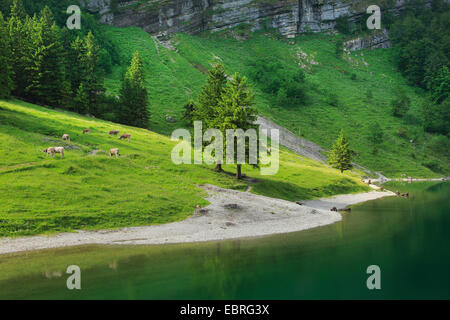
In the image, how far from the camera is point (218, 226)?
139 ft

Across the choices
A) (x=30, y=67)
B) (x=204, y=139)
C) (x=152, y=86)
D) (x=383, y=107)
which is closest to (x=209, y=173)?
(x=204, y=139)

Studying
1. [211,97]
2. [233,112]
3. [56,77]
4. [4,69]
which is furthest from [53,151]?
[56,77]

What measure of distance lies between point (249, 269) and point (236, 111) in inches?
1380

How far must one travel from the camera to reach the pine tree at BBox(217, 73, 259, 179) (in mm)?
59938

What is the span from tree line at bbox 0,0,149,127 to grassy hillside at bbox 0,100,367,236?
66.3 feet

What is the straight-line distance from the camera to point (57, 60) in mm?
92750

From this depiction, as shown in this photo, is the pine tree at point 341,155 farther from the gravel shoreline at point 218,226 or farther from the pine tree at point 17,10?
the pine tree at point 17,10

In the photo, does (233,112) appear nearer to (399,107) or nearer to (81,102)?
(81,102)

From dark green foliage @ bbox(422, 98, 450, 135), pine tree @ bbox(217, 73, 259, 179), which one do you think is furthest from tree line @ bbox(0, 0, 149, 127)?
dark green foliage @ bbox(422, 98, 450, 135)

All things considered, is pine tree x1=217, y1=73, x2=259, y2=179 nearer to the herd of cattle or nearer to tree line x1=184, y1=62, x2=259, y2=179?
tree line x1=184, y1=62, x2=259, y2=179

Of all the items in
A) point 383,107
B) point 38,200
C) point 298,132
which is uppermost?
point 383,107

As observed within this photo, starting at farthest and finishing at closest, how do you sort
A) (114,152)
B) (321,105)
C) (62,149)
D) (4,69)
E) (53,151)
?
(321,105) < (4,69) < (114,152) < (62,149) < (53,151)

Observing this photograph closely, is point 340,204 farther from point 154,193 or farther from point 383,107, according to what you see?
point 383,107
